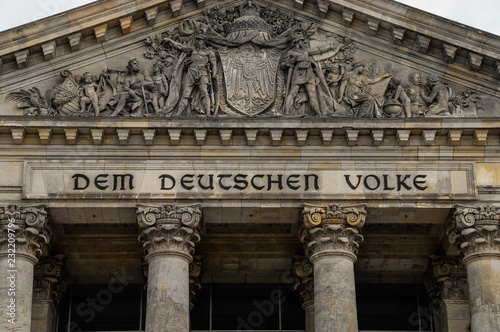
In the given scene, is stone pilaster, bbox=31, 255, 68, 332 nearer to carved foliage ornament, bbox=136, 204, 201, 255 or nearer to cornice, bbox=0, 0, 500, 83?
carved foliage ornament, bbox=136, 204, 201, 255

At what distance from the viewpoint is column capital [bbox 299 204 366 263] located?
32.7 metres

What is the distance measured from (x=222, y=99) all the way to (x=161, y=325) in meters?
6.40

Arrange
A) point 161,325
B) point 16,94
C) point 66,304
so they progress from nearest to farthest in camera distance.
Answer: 1. point 161,325
2. point 16,94
3. point 66,304

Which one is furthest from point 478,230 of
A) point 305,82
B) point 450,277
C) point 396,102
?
point 305,82

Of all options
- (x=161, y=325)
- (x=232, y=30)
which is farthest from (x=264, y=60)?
(x=161, y=325)

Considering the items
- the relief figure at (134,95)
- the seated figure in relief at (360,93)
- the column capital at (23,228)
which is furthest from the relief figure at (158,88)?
the seated figure in relief at (360,93)

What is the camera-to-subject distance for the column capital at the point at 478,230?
1282 inches

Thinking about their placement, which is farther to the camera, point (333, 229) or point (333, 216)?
point (333, 216)

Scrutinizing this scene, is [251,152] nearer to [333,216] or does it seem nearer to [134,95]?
[333,216]

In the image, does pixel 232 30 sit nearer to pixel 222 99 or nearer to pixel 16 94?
pixel 222 99

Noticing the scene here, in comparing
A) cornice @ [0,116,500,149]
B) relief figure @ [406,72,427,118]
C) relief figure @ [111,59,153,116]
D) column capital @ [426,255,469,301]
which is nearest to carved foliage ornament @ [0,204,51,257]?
cornice @ [0,116,500,149]

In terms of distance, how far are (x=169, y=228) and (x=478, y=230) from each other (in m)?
7.70

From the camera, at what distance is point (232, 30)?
35.1m

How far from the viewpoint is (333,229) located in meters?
32.7
